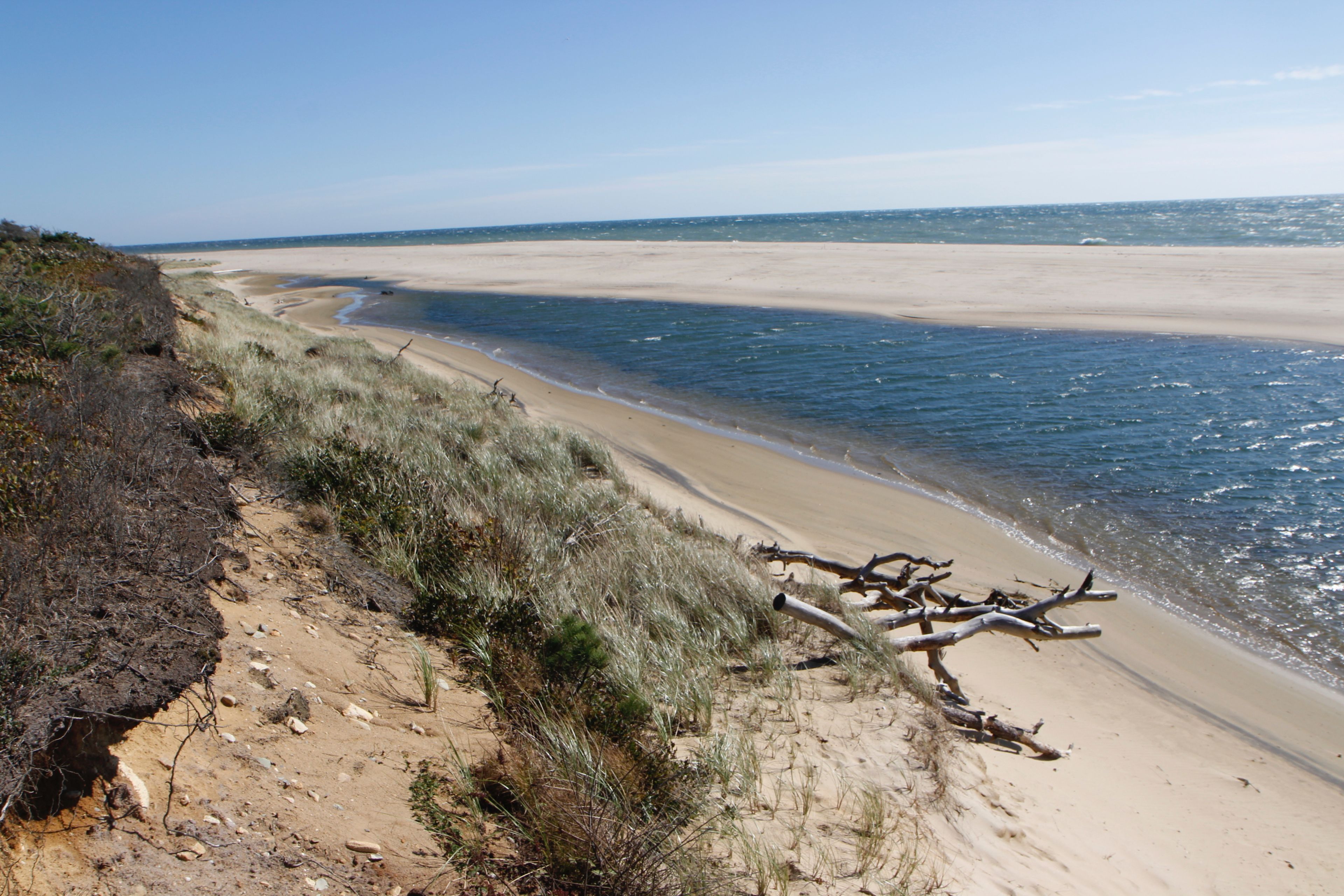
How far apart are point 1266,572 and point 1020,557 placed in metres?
2.72

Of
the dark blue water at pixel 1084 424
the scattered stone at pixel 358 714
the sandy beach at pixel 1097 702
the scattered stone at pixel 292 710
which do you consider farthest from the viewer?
the dark blue water at pixel 1084 424

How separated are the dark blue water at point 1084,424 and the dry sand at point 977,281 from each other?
309 centimetres

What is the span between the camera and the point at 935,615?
6.69m

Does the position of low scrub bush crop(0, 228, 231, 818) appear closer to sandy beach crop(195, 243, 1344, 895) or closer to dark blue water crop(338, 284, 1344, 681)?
sandy beach crop(195, 243, 1344, 895)

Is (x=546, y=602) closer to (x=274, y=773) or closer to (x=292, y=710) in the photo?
(x=292, y=710)

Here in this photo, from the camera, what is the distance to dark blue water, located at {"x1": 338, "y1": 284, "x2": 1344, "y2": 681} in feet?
30.1

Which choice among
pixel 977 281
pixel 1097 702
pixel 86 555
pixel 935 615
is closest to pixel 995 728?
pixel 935 615

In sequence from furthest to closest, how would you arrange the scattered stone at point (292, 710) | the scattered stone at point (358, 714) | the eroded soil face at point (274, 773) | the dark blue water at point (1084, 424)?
the dark blue water at point (1084, 424), the scattered stone at point (358, 714), the scattered stone at point (292, 710), the eroded soil face at point (274, 773)

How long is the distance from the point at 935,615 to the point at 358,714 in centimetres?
484

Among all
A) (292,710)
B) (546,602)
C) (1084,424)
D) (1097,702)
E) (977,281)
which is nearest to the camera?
(292,710)

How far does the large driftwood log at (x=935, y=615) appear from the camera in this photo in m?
5.70

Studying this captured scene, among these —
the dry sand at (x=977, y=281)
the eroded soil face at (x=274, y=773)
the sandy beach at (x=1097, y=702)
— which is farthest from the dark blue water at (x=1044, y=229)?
the eroded soil face at (x=274, y=773)

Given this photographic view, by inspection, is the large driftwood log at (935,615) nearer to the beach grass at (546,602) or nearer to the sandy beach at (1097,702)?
the sandy beach at (1097,702)

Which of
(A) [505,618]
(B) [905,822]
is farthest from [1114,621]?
(A) [505,618]
